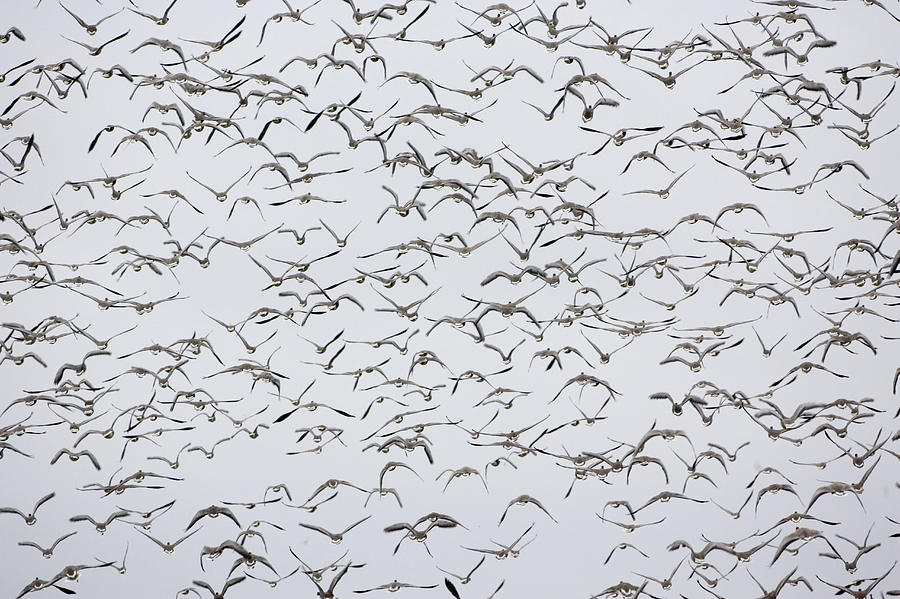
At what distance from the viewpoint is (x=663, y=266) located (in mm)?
5492

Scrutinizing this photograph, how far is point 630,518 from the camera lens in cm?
562

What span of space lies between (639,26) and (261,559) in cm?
397

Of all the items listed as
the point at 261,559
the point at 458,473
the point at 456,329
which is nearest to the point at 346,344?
the point at 456,329

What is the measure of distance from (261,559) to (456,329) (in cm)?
181

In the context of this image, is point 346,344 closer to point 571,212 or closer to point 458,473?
point 458,473

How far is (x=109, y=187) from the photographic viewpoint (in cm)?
552

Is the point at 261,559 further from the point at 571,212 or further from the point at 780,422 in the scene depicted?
the point at 780,422

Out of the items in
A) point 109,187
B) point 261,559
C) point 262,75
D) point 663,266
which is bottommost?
point 261,559

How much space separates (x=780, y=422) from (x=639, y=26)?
2590mm

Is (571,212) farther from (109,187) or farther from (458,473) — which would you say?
(109,187)

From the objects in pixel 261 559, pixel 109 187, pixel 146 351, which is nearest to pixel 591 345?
pixel 261 559

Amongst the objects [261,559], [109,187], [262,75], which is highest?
[262,75]

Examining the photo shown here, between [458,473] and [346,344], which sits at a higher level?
[346,344]

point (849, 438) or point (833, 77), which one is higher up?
point (833, 77)
